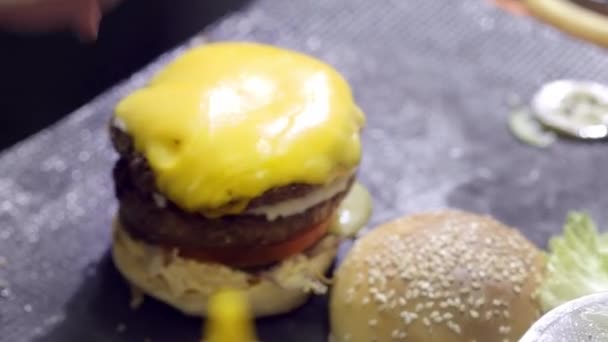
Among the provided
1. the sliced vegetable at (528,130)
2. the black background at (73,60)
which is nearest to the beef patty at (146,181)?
the black background at (73,60)

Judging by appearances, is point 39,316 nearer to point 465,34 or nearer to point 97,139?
point 97,139

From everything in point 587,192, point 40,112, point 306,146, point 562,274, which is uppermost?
point 40,112

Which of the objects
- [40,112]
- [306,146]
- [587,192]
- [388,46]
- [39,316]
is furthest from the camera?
[388,46]

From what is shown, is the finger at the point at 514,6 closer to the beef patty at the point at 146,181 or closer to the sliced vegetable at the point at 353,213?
the sliced vegetable at the point at 353,213

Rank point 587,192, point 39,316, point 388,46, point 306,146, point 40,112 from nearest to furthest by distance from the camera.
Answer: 1. point 40,112
2. point 306,146
3. point 39,316
4. point 587,192
5. point 388,46

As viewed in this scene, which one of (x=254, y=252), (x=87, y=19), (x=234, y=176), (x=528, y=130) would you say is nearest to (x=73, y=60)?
(x=87, y=19)

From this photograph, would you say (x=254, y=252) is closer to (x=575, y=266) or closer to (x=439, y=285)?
(x=439, y=285)

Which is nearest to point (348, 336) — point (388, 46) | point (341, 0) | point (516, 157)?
point (516, 157)
